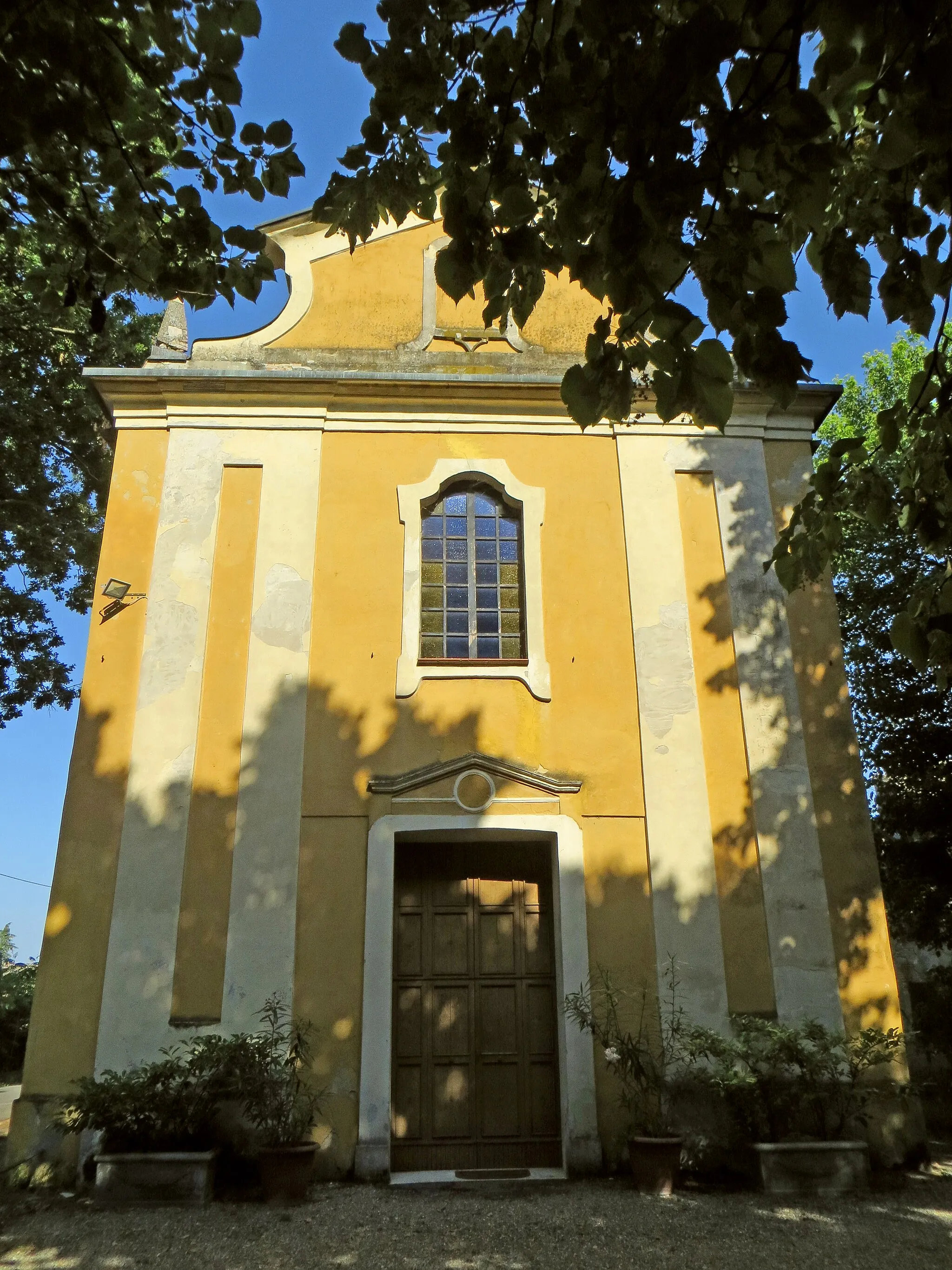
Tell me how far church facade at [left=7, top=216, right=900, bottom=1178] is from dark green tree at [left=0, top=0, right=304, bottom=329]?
4.26 meters

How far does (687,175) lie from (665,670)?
6.24 metres

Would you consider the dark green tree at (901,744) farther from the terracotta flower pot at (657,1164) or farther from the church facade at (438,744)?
the terracotta flower pot at (657,1164)

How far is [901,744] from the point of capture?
1284cm

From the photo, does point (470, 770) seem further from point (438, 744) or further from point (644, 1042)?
point (644, 1042)

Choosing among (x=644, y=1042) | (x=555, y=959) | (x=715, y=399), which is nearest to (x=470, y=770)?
(x=555, y=959)

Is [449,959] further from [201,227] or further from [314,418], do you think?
[201,227]

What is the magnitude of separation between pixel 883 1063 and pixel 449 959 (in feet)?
11.0

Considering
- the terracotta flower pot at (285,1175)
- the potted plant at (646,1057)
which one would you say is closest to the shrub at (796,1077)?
the potted plant at (646,1057)

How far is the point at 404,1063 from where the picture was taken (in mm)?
7781

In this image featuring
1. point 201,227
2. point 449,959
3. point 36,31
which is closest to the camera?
point 36,31

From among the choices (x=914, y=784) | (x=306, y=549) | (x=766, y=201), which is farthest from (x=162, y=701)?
(x=914, y=784)

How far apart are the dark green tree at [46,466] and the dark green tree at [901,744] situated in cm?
928

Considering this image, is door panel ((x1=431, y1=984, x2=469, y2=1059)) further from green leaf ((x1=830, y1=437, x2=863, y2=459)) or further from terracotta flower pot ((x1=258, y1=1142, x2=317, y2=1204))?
green leaf ((x1=830, y1=437, x2=863, y2=459))

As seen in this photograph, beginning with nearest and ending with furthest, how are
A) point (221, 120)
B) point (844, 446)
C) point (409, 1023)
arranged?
1. point (844, 446)
2. point (221, 120)
3. point (409, 1023)
